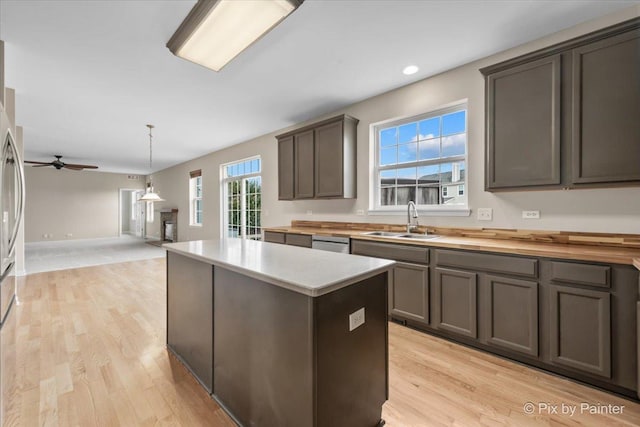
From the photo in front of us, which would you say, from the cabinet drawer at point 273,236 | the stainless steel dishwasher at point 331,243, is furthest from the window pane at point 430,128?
the cabinet drawer at point 273,236

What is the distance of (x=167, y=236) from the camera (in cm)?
929

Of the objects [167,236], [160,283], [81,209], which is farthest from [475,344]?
[81,209]

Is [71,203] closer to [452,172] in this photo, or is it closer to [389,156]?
[389,156]

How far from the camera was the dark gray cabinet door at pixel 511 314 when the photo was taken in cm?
192

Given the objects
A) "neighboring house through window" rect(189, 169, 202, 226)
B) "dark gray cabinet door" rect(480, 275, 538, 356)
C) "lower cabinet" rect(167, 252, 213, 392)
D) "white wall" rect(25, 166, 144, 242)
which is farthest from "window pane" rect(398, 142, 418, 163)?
"white wall" rect(25, 166, 144, 242)

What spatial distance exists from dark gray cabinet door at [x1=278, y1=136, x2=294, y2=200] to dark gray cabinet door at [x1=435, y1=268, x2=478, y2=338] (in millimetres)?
2688

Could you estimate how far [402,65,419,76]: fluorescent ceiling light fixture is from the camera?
2794 mm

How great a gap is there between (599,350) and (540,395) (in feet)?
1.53

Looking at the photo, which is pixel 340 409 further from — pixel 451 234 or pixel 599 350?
pixel 451 234

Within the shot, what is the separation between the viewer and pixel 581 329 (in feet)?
5.73

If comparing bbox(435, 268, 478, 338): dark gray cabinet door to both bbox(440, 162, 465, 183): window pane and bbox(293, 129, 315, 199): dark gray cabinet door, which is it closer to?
bbox(440, 162, 465, 183): window pane

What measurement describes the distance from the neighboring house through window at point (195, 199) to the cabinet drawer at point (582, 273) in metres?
7.90

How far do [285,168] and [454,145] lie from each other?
8.25 ft

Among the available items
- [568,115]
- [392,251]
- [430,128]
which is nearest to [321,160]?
[430,128]
